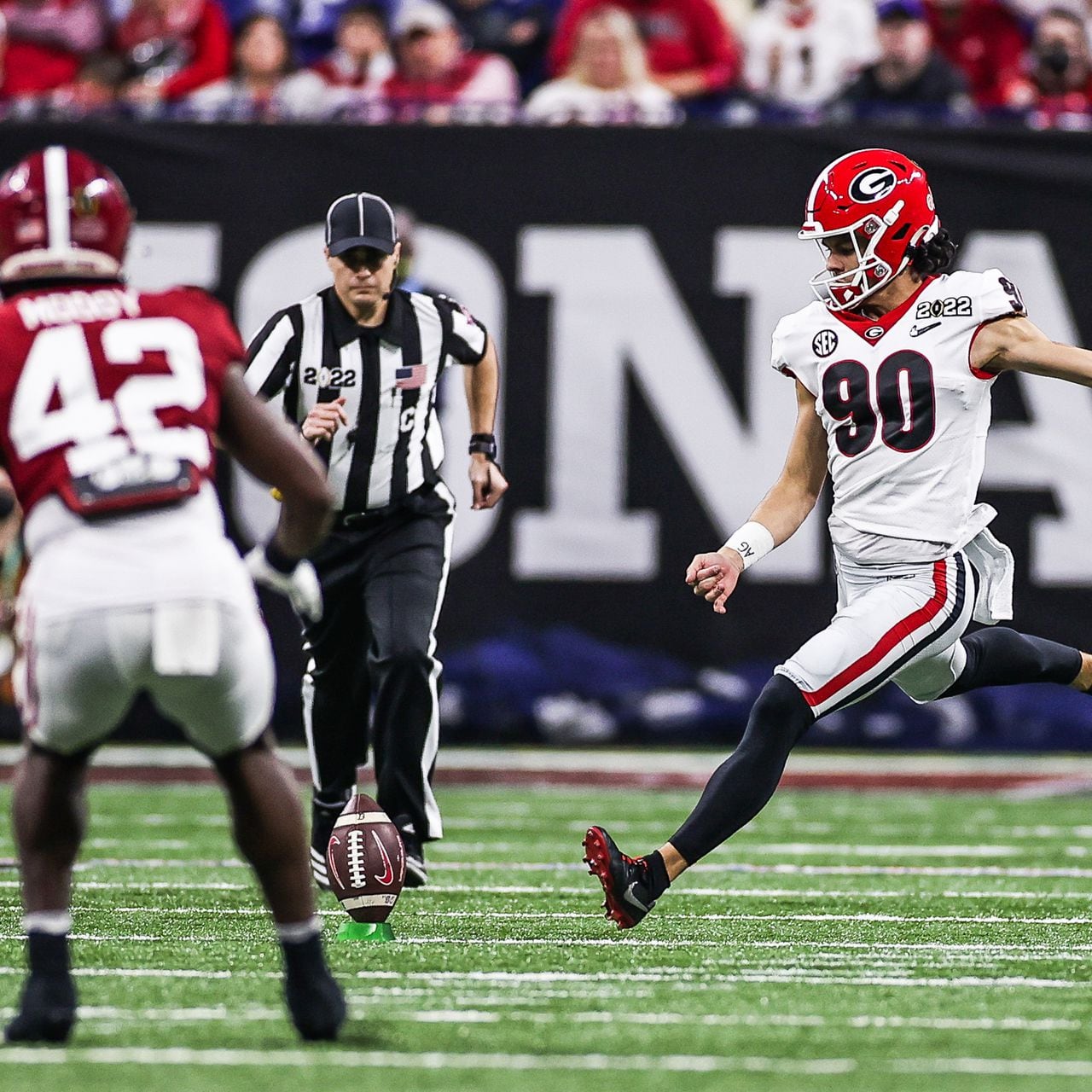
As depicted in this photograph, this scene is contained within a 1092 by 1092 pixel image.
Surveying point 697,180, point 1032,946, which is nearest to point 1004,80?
point 697,180

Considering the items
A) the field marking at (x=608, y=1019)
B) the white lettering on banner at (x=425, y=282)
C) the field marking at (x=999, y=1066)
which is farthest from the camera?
the white lettering on banner at (x=425, y=282)

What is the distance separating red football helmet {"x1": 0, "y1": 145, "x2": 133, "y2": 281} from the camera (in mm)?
3455

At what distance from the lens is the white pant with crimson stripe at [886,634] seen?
4797 millimetres

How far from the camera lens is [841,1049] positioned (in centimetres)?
344

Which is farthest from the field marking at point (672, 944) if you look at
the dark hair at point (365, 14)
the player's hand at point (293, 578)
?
the dark hair at point (365, 14)

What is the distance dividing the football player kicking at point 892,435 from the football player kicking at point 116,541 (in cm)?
150

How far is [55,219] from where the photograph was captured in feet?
11.3

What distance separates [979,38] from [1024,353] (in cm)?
623

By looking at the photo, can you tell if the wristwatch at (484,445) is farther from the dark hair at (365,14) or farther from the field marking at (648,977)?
the dark hair at (365,14)

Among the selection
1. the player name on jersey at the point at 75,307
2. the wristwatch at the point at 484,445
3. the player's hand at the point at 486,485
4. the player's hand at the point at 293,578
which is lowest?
the player's hand at the point at 486,485

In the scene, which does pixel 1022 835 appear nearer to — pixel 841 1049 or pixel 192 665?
pixel 841 1049

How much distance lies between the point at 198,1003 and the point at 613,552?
5.66 metres

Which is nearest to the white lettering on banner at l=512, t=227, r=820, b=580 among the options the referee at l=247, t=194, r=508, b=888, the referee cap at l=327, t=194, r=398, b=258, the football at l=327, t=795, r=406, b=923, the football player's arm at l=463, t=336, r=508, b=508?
the football player's arm at l=463, t=336, r=508, b=508

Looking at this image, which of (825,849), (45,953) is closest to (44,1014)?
(45,953)
